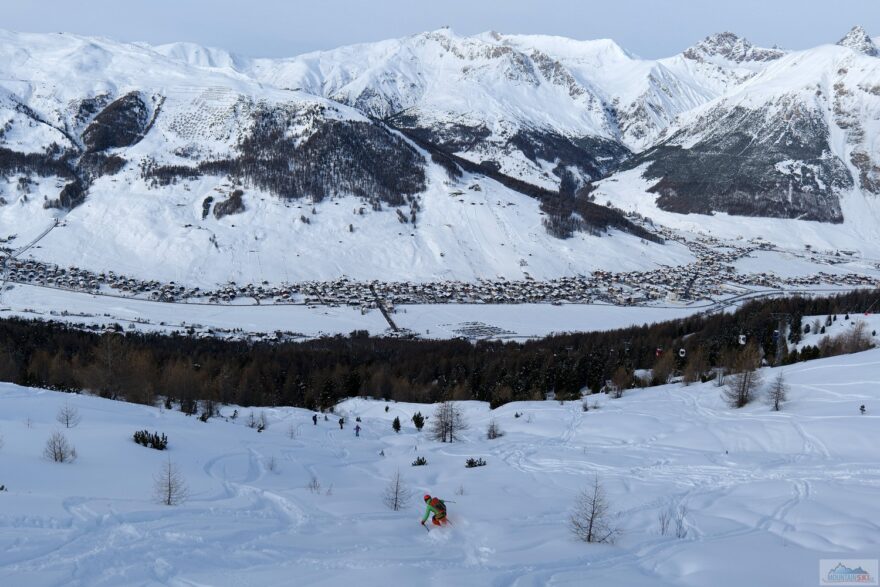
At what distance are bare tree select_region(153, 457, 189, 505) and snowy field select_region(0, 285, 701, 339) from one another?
305ft

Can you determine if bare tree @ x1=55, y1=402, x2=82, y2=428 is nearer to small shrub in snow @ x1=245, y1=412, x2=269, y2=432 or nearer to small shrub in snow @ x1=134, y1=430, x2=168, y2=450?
small shrub in snow @ x1=134, y1=430, x2=168, y2=450

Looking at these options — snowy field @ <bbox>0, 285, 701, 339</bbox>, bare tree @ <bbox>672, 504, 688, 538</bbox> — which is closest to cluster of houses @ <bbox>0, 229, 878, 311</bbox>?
snowy field @ <bbox>0, 285, 701, 339</bbox>

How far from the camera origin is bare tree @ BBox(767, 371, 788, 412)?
36750 mm

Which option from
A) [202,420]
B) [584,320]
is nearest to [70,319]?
[202,420]

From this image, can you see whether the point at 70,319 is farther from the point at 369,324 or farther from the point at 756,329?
the point at 756,329

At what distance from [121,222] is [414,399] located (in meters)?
A: 144

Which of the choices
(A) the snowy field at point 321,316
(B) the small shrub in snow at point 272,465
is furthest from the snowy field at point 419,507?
(A) the snowy field at point 321,316

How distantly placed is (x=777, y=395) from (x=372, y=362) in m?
57.5

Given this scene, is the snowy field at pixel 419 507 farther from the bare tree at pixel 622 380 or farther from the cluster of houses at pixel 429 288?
the cluster of houses at pixel 429 288

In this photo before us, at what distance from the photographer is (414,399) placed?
213 feet

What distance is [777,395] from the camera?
36.9 metres

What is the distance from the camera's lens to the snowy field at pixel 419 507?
12.1m

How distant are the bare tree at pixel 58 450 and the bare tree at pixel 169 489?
9.74 ft

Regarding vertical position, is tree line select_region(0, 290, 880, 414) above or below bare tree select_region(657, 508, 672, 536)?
below
